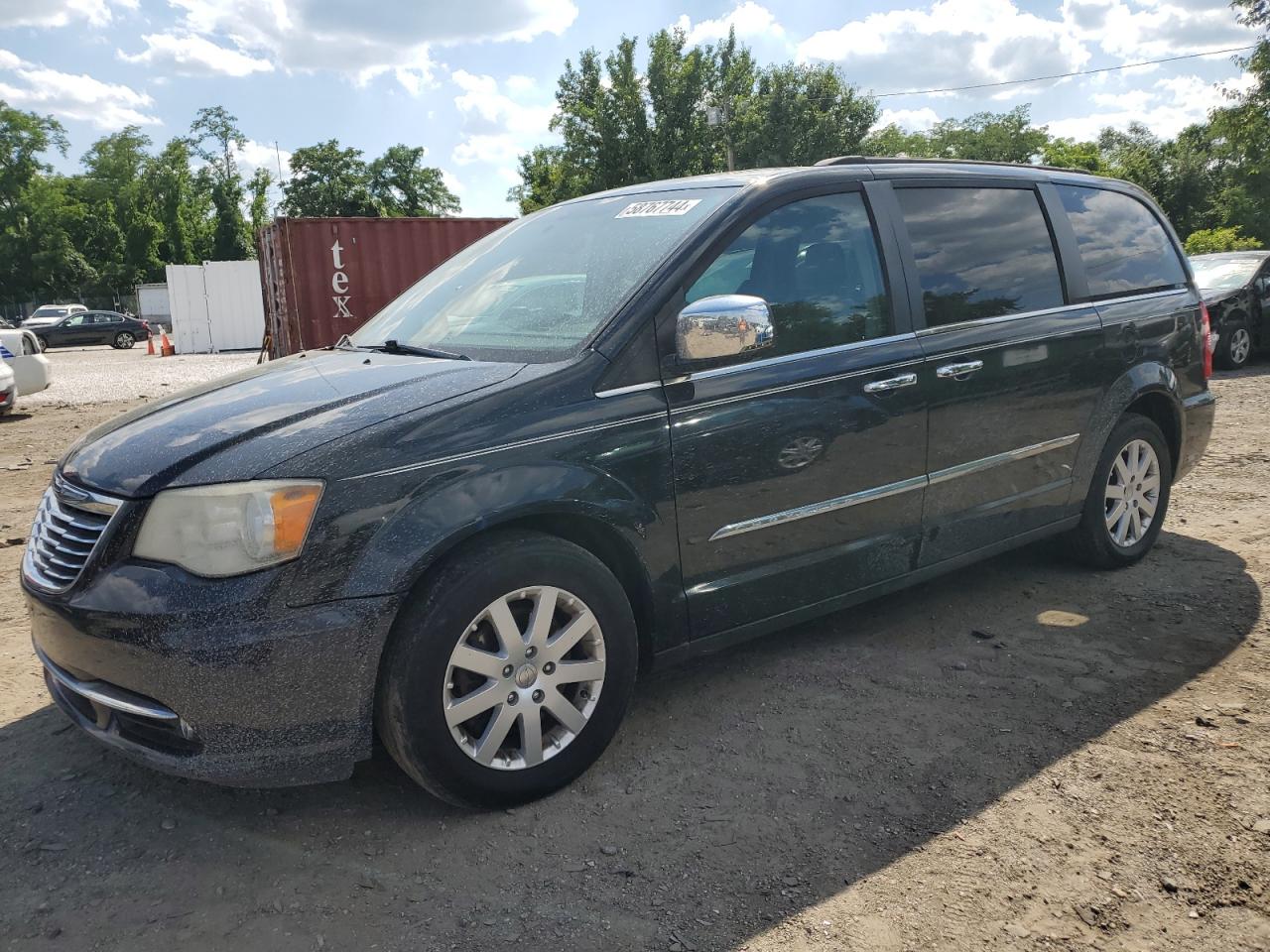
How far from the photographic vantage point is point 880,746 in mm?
3195

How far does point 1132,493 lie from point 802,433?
7.72 ft

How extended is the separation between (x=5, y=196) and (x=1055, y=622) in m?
69.6

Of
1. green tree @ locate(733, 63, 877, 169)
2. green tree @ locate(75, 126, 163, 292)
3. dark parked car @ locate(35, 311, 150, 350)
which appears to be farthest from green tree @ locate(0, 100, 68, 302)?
green tree @ locate(733, 63, 877, 169)

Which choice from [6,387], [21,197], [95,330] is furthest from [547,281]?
[21,197]

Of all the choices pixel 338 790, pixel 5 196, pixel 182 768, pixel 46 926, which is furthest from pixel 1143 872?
pixel 5 196

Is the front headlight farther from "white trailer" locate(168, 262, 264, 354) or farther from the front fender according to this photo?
"white trailer" locate(168, 262, 264, 354)

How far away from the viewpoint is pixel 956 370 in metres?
3.80

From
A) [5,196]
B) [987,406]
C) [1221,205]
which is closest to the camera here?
[987,406]

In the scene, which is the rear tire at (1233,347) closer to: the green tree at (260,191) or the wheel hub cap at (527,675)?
the wheel hub cap at (527,675)

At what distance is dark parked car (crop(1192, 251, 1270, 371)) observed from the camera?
505 inches

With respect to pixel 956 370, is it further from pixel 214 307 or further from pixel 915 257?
pixel 214 307

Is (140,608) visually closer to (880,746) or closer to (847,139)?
(880,746)

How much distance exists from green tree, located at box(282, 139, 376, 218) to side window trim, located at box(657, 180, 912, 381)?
68824mm

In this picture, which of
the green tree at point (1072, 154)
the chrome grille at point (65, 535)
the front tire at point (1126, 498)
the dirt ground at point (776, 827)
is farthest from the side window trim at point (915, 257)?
the green tree at point (1072, 154)
